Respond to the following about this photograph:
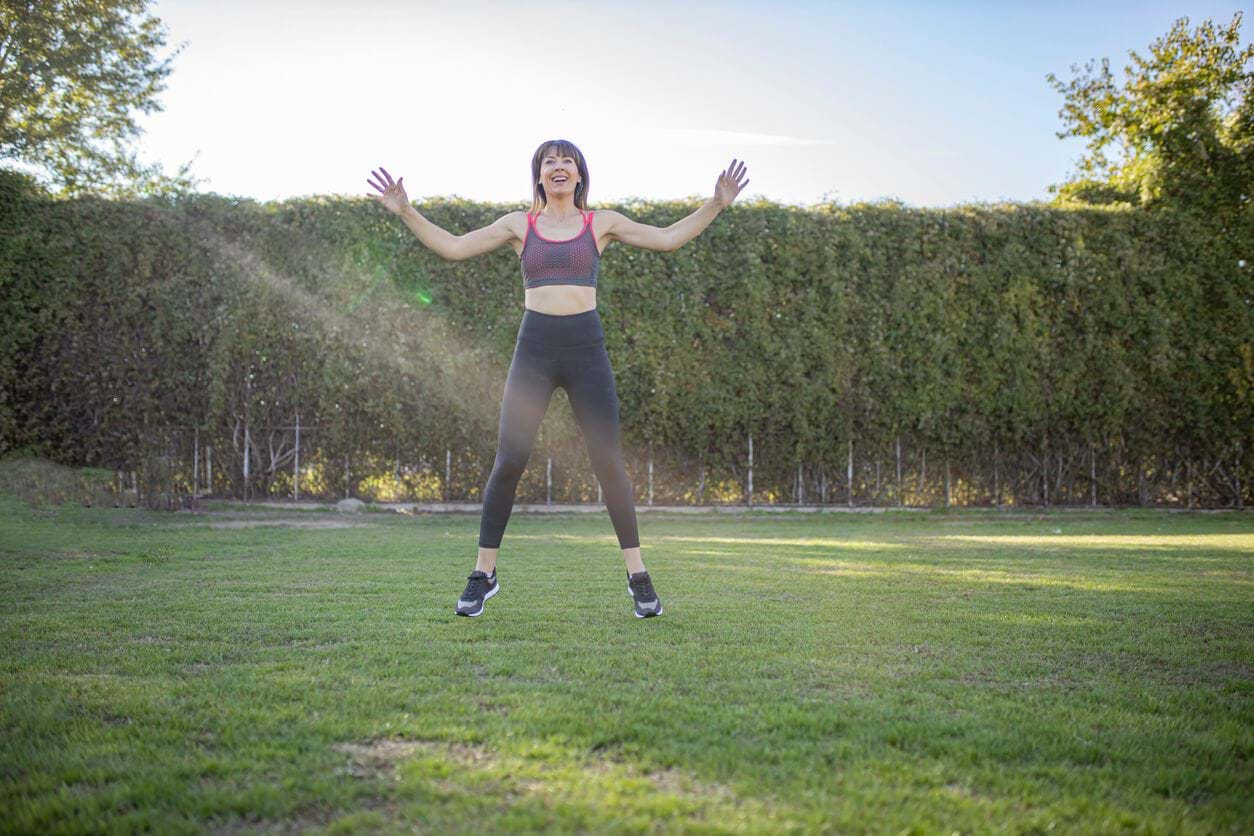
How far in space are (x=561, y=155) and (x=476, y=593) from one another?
92.8 inches

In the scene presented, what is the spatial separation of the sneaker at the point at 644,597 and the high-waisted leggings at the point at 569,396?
204mm

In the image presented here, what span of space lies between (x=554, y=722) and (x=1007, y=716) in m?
1.43

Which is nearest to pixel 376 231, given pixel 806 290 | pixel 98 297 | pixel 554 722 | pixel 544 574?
pixel 98 297

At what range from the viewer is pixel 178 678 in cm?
318

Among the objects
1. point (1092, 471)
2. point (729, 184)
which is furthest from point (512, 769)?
point (1092, 471)

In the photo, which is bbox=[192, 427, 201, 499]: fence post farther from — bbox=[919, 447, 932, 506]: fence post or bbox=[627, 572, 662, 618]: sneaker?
bbox=[919, 447, 932, 506]: fence post

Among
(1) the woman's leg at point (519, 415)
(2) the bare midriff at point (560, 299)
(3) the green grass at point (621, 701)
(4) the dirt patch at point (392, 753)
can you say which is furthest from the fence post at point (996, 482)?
(4) the dirt patch at point (392, 753)

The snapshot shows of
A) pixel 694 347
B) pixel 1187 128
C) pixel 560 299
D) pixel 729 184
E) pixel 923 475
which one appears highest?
pixel 1187 128

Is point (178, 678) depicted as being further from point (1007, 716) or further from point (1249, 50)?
point (1249, 50)

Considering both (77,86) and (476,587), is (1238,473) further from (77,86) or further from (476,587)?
(77,86)

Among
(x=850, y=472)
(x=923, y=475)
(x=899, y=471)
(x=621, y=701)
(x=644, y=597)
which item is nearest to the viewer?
(x=621, y=701)

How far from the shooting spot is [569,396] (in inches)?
182

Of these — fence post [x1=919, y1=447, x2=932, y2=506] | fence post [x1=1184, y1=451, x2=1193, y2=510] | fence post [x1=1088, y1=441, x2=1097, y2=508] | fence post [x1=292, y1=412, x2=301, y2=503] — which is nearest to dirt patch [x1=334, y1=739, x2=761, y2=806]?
fence post [x1=292, y1=412, x2=301, y2=503]

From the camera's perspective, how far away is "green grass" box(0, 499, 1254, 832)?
2.11 m
